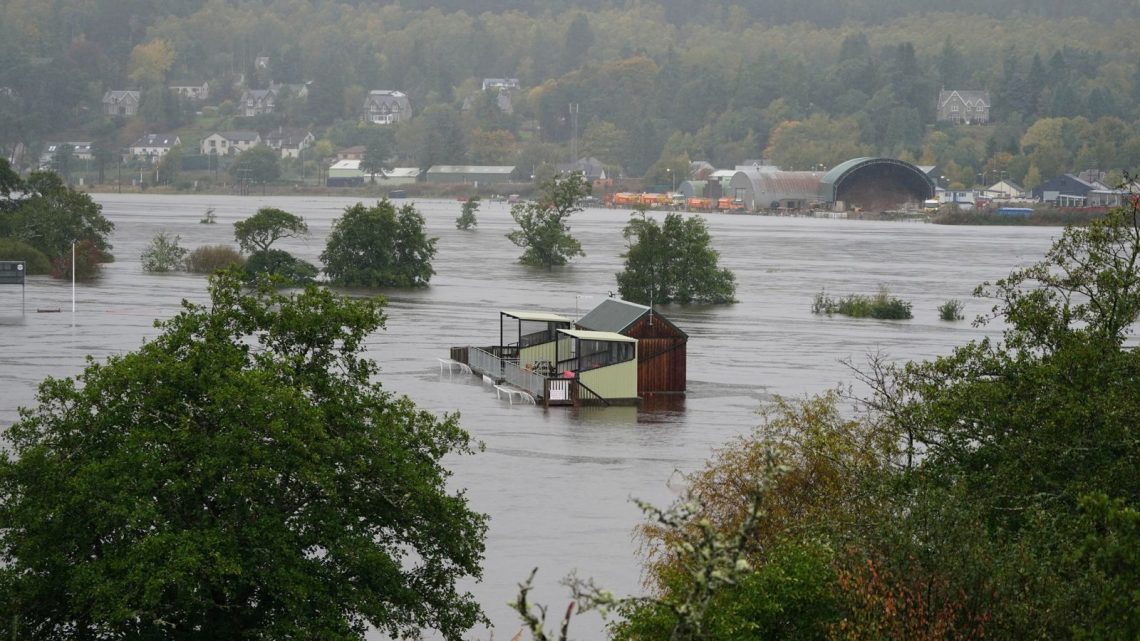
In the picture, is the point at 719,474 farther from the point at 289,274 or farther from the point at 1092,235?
the point at 289,274

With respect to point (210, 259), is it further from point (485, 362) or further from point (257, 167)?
point (257, 167)

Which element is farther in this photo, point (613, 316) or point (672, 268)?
point (672, 268)

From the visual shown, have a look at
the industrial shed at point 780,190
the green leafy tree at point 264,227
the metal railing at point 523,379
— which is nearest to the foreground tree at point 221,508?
the metal railing at point 523,379

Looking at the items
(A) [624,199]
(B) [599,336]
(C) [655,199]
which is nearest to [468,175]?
(A) [624,199]

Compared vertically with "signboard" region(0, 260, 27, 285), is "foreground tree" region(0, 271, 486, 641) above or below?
above

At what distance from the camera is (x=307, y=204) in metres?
155

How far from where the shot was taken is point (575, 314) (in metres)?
47.1

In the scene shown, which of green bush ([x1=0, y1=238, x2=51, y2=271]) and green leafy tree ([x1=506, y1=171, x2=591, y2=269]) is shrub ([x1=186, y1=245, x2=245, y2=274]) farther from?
green leafy tree ([x1=506, y1=171, x2=591, y2=269])

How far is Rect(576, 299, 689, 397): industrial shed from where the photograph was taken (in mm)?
33000

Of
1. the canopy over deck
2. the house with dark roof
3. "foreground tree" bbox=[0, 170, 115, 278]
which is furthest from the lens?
the house with dark roof

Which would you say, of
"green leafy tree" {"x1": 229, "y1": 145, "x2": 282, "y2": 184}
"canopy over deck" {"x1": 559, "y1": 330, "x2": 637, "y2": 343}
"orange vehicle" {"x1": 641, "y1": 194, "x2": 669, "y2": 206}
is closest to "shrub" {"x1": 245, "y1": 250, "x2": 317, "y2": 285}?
"canopy over deck" {"x1": 559, "y1": 330, "x2": 637, "y2": 343}

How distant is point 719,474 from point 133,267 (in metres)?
50.5

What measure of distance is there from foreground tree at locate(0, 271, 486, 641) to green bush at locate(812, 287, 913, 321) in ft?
122

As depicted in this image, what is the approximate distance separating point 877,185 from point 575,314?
97.0 meters
